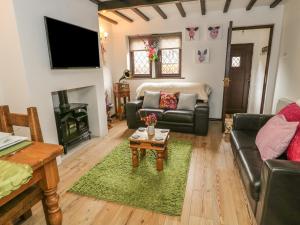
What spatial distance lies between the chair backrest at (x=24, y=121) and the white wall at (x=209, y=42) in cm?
369

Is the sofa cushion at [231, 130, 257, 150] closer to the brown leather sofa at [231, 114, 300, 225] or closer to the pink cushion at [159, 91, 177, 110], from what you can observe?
the brown leather sofa at [231, 114, 300, 225]

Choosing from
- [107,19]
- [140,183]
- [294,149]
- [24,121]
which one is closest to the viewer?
[24,121]

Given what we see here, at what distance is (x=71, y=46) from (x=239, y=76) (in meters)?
4.52

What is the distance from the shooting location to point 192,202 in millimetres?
→ 1852

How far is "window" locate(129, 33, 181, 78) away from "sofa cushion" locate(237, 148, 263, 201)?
9.94 feet

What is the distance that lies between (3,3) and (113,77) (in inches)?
124

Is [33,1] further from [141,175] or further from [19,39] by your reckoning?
[141,175]

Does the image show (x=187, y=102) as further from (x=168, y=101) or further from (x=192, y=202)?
(x=192, y=202)

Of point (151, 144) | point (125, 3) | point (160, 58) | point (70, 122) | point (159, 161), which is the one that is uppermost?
point (125, 3)

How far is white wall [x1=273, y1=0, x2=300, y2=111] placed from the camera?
9.57 ft

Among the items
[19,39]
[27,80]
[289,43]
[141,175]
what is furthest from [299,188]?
[289,43]

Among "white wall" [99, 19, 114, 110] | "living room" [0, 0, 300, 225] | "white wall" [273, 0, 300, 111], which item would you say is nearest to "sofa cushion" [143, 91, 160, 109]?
"living room" [0, 0, 300, 225]

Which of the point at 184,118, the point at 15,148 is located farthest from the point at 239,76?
the point at 15,148

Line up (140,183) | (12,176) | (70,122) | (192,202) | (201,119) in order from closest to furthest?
(12,176) → (192,202) → (140,183) → (70,122) → (201,119)
